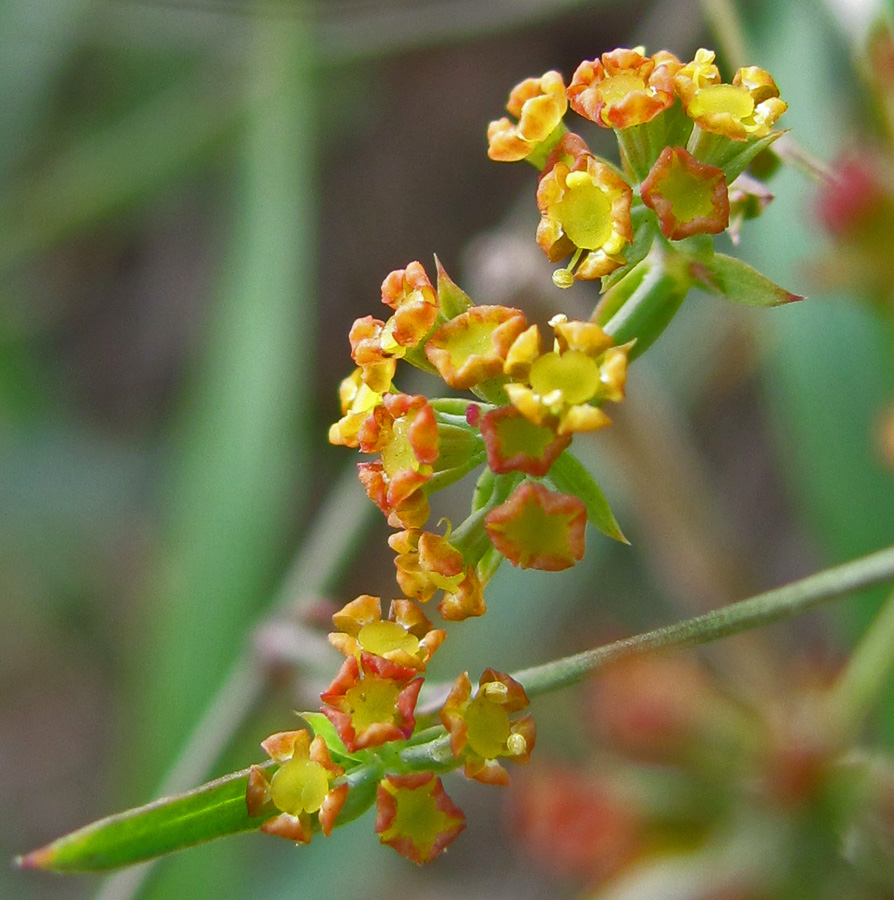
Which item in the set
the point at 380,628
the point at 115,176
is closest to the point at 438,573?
the point at 380,628

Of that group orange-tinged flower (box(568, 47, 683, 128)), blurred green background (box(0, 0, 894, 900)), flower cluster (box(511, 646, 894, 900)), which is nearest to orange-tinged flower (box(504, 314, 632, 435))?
orange-tinged flower (box(568, 47, 683, 128))

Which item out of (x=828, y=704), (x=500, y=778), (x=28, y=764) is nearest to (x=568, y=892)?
(x=828, y=704)

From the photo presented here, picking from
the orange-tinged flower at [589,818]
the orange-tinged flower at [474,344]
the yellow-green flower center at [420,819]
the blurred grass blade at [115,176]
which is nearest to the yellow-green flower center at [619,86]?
the orange-tinged flower at [474,344]

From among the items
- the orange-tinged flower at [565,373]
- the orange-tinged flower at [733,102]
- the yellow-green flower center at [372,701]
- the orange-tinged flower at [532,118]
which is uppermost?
the orange-tinged flower at [532,118]

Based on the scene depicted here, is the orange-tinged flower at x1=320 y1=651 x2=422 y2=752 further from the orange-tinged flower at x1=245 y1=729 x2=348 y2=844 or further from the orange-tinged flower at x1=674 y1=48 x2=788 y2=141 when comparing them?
the orange-tinged flower at x1=674 y1=48 x2=788 y2=141

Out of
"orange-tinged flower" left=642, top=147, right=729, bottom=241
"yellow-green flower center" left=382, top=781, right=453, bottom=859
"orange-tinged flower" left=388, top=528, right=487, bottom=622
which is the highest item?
"orange-tinged flower" left=642, top=147, right=729, bottom=241

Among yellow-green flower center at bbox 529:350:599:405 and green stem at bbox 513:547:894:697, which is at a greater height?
yellow-green flower center at bbox 529:350:599:405

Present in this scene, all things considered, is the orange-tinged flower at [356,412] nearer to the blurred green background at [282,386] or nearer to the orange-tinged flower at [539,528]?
the orange-tinged flower at [539,528]

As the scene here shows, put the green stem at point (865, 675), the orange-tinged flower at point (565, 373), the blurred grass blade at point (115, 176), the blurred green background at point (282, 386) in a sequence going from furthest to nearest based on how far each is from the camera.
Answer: the blurred grass blade at point (115, 176) → the blurred green background at point (282, 386) → the green stem at point (865, 675) → the orange-tinged flower at point (565, 373)
